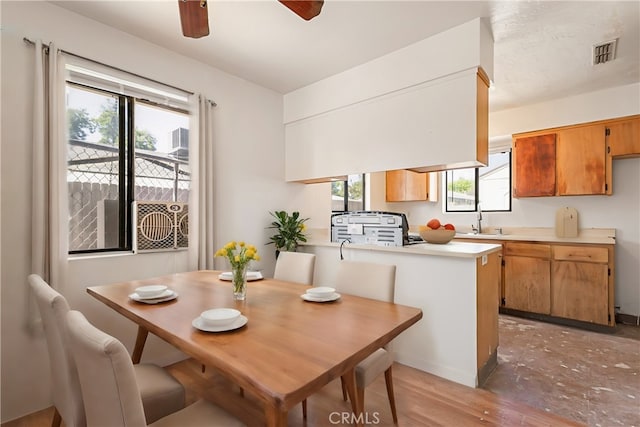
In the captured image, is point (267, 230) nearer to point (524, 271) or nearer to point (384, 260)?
point (384, 260)

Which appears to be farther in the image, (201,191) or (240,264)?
(201,191)

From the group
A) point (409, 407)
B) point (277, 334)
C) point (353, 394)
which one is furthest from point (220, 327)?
point (409, 407)

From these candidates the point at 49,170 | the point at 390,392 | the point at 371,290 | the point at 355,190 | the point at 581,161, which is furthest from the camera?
the point at 355,190

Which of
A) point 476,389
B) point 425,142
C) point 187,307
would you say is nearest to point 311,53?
point 425,142

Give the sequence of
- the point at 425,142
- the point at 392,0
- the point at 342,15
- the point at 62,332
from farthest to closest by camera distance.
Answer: the point at 425,142 < the point at 342,15 < the point at 392,0 < the point at 62,332

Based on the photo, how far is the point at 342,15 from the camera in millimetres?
2246

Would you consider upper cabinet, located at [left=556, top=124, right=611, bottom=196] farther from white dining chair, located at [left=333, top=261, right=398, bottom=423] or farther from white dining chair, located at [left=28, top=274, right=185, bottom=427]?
white dining chair, located at [left=28, top=274, right=185, bottom=427]

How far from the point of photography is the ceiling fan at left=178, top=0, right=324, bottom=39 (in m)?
1.46

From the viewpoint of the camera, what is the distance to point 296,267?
7.92 feet

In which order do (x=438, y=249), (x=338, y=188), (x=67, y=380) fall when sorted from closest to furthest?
(x=67, y=380) < (x=438, y=249) < (x=338, y=188)

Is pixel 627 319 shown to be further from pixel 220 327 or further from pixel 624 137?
pixel 220 327

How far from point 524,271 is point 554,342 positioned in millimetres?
884

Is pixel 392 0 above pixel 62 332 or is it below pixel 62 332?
above

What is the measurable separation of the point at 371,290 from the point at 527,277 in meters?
2.71
